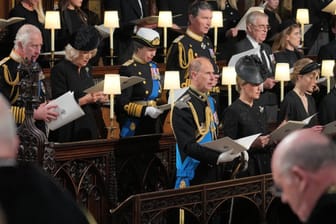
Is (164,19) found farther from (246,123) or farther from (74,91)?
(246,123)

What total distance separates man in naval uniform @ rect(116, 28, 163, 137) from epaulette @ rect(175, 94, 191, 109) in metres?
1.01

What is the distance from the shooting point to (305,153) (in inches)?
147

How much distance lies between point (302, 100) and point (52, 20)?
248 cm

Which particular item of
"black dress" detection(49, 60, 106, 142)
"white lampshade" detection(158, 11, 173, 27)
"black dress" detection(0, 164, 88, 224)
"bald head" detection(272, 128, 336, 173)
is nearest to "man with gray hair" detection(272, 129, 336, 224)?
"bald head" detection(272, 128, 336, 173)

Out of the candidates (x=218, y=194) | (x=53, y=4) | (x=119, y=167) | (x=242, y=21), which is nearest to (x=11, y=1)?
(x=53, y=4)

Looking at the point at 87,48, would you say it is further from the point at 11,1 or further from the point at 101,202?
the point at 11,1

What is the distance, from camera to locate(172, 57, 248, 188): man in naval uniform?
8250 mm

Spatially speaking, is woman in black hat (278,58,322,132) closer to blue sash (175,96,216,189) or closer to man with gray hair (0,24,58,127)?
blue sash (175,96,216,189)

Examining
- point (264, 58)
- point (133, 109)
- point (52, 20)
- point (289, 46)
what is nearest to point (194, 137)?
point (133, 109)

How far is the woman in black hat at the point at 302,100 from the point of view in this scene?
973 centimetres

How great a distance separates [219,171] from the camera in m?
8.73

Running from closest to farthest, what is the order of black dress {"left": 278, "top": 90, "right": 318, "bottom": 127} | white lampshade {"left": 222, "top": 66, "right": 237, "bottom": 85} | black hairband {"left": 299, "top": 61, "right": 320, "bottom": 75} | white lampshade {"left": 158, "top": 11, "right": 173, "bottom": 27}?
black dress {"left": 278, "top": 90, "right": 318, "bottom": 127} < black hairband {"left": 299, "top": 61, "right": 320, "bottom": 75} < white lampshade {"left": 222, "top": 66, "right": 237, "bottom": 85} < white lampshade {"left": 158, "top": 11, "right": 173, "bottom": 27}

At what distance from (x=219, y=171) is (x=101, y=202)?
0.94 meters

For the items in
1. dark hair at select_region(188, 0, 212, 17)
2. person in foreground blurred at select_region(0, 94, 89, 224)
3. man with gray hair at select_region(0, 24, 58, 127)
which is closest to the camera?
person in foreground blurred at select_region(0, 94, 89, 224)
